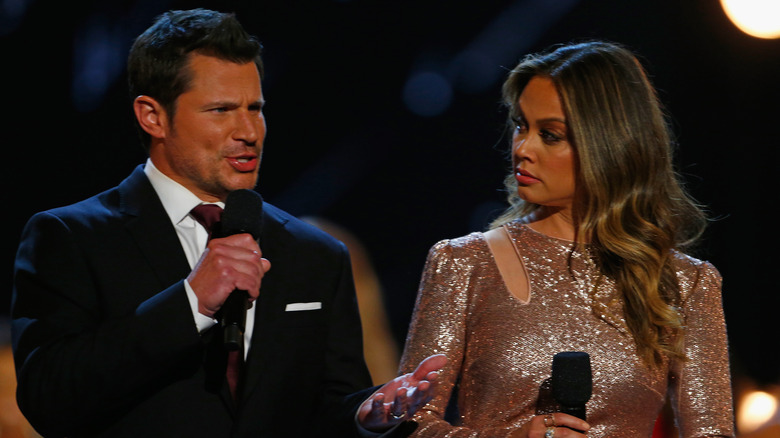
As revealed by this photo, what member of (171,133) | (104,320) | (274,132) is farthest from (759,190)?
(104,320)

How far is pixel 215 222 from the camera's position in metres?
2.08

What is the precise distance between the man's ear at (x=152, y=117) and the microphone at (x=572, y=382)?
1.09m

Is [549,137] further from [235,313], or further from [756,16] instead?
[756,16]

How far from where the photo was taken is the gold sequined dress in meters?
2.08

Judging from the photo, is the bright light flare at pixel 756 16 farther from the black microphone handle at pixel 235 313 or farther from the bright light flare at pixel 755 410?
the black microphone handle at pixel 235 313

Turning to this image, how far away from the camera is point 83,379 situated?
1.77m

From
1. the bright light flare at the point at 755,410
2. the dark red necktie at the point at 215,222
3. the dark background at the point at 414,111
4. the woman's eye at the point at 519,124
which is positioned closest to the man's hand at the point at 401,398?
the dark red necktie at the point at 215,222

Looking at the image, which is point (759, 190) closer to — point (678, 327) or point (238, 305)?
point (678, 327)

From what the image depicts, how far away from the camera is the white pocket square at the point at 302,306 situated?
2111 mm

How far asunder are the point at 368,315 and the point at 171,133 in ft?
5.45

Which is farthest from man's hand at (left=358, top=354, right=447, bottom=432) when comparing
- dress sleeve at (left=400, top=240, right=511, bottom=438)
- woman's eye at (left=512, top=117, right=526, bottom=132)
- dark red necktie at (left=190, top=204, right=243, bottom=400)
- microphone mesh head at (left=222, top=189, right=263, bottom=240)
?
woman's eye at (left=512, top=117, right=526, bottom=132)

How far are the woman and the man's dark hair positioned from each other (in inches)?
27.9

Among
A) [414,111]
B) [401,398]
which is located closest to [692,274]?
[401,398]

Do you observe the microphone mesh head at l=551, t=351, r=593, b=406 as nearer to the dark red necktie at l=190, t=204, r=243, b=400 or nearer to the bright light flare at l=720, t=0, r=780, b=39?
the dark red necktie at l=190, t=204, r=243, b=400
